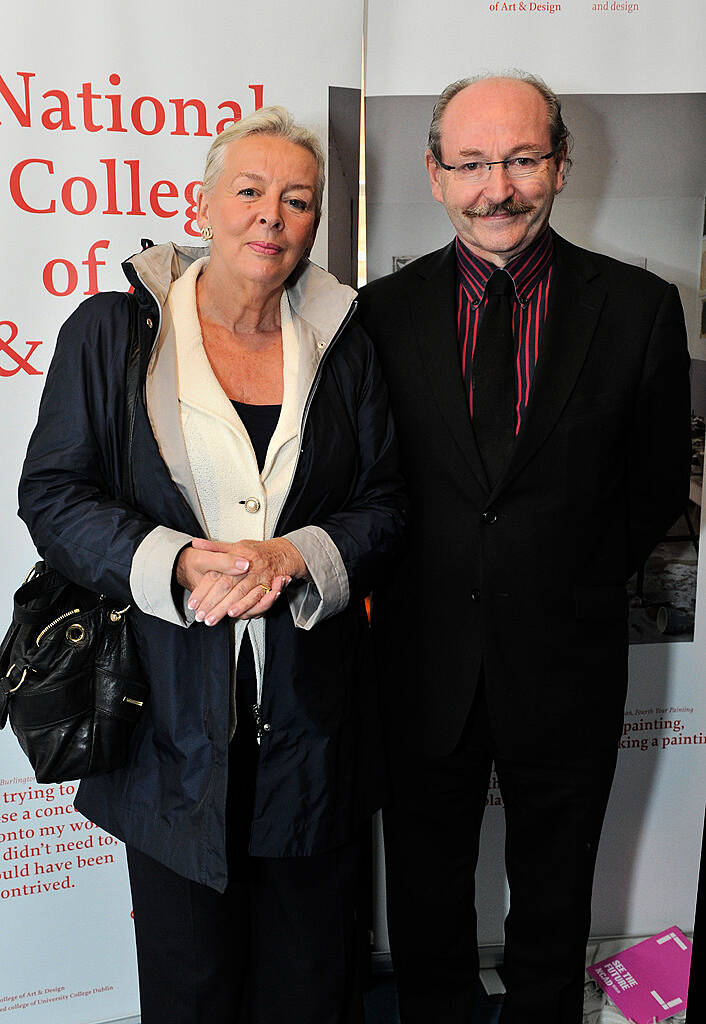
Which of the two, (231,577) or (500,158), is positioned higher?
(500,158)

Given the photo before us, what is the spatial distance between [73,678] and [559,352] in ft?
3.37

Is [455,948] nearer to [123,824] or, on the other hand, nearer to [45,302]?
[123,824]

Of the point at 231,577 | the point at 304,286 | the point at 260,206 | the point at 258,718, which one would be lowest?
the point at 258,718

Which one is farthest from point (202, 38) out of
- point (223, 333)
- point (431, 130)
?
point (223, 333)

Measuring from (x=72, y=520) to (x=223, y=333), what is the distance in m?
0.42

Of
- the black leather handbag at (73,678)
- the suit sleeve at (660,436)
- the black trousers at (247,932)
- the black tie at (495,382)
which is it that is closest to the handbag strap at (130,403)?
the black leather handbag at (73,678)

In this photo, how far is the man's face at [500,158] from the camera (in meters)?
1.71

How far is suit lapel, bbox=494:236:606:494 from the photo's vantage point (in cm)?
174

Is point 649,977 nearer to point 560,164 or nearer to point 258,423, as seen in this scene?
point 258,423

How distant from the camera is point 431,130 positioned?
1835mm

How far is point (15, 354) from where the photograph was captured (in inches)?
80.0

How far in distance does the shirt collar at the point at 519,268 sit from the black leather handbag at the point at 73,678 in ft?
2.13

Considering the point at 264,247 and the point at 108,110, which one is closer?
the point at 264,247

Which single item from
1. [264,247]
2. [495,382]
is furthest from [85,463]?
[495,382]
